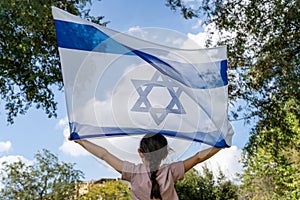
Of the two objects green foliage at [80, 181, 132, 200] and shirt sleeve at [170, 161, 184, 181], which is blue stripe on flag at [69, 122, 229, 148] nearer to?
shirt sleeve at [170, 161, 184, 181]

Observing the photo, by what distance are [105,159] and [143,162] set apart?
212 mm

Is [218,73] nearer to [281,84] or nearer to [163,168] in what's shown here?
[163,168]

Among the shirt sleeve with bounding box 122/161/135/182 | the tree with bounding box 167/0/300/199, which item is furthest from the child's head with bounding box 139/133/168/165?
the tree with bounding box 167/0/300/199

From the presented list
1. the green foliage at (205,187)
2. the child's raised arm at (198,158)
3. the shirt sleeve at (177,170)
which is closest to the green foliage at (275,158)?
the green foliage at (205,187)

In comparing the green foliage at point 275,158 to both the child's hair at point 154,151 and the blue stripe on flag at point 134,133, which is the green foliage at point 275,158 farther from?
the child's hair at point 154,151

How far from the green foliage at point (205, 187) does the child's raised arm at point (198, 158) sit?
978 cm

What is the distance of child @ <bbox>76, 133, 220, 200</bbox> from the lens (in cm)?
217

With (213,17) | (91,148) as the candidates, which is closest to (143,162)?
(91,148)

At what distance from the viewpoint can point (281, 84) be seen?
5.77 meters

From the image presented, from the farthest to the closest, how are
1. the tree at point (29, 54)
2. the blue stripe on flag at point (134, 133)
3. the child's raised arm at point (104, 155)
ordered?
the tree at point (29, 54) < the blue stripe on flag at point (134, 133) < the child's raised arm at point (104, 155)

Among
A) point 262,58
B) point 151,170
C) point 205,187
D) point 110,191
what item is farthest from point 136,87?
point 110,191

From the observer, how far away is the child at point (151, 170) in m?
2.17

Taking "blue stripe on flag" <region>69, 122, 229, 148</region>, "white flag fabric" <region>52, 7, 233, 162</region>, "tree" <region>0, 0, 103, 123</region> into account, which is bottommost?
"blue stripe on flag" <region>69, 122, 229, 148</region>

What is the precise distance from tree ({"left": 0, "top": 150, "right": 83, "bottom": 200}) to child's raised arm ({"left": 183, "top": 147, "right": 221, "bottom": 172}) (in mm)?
7339
